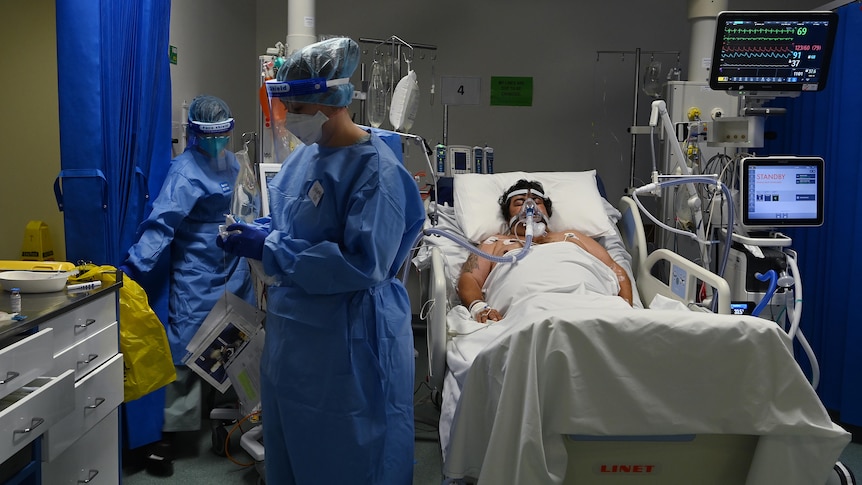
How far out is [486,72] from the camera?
5133 millimetres

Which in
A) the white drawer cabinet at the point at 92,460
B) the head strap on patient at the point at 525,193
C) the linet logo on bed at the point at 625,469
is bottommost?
the white drawer cabinet at the point at 92,460

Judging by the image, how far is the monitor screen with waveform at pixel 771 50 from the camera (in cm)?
278

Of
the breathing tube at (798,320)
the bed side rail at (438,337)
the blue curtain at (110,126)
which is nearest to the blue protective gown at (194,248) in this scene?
the blue curtain at (110,126)

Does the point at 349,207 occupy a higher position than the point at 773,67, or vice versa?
the point at 773,67

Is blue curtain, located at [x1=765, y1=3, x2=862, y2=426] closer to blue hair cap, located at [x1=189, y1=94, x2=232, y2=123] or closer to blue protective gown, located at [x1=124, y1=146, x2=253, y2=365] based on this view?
blue protective gown, located at [x1=124, y1=146, x2=253, y2=365]

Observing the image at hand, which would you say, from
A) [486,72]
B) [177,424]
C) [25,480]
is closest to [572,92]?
[486,72]

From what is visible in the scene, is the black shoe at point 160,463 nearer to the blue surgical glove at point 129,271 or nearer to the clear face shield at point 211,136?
the blue surgical glove at point 129,271

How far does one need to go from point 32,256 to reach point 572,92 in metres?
3.56

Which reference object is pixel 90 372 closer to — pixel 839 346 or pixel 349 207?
pixel 349 207

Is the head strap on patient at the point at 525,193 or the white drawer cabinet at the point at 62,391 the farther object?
the head strap on patient at the point at 525,193

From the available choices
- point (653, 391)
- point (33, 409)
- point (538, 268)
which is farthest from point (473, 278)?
point (33, 409)

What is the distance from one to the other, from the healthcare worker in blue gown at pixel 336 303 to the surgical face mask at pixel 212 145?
117cm

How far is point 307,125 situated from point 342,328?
0.53 meters

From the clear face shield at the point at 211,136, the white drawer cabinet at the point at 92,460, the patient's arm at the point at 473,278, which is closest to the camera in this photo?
the white drawer cabinet at the point at 92,460
